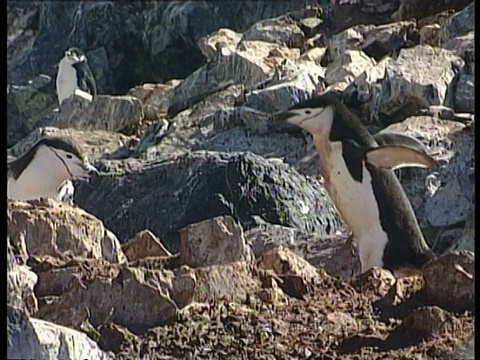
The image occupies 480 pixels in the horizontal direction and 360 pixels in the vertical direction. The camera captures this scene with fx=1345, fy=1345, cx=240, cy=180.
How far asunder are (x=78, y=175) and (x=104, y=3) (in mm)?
10953

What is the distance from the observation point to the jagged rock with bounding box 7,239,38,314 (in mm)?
3334

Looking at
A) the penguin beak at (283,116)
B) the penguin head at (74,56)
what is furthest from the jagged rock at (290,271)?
the penguin head at (74,56)

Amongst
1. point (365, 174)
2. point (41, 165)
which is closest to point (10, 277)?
point (365, 174)

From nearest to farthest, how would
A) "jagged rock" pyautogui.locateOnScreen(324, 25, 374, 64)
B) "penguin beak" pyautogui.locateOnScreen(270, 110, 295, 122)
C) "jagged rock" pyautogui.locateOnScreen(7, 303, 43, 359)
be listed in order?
1. "jagged rock" pyautogui.locateOnScreen(7, 303, 43, 359)
2. "penguin beak" pyautogui.locateOnScreen(270, 110, 295, 122)
3. "jagged rock" pyautogui.locateOnScreen(324, 25, 374, 64)

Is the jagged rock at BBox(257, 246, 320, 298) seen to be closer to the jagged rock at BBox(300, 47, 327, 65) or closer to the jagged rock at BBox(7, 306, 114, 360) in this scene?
the jagged rock at BBox(7, 306, 114, 360)

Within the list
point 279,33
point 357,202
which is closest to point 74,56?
point 279,33

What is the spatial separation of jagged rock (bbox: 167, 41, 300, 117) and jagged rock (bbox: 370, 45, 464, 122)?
74.7 inches

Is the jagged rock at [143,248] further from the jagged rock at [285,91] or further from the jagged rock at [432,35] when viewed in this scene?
the jagged rock at [432,35]

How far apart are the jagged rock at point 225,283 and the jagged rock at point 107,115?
7724 mm

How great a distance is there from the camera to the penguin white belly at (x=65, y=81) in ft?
50.5

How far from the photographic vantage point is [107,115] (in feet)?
40.3

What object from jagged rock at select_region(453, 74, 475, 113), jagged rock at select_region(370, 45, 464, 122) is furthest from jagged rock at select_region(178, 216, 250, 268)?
jagged rock at select_region(453, 74, 475, 113)

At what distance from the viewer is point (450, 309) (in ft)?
13.3

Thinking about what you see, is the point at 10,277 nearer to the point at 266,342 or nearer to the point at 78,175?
the point at 266,342
